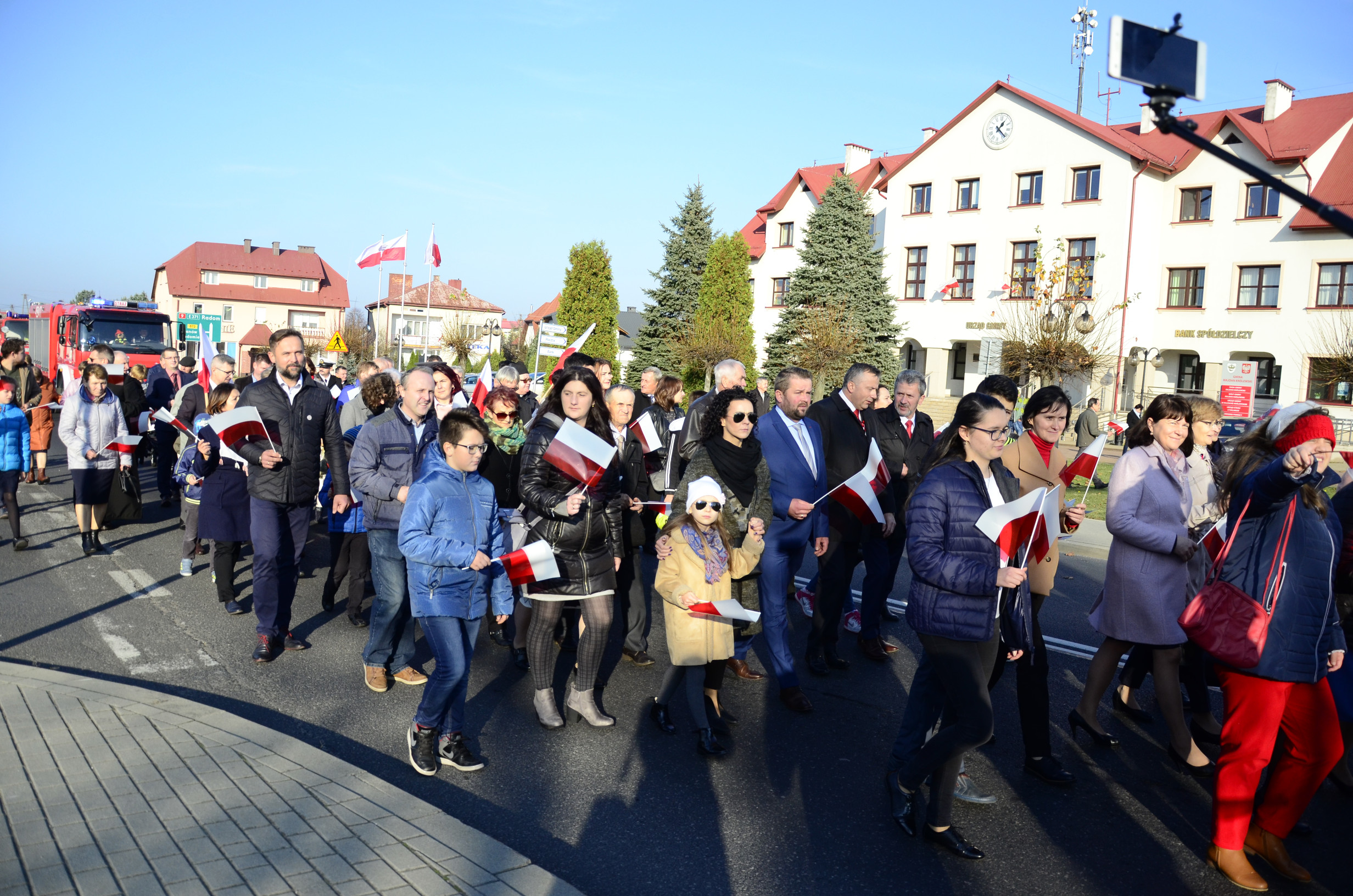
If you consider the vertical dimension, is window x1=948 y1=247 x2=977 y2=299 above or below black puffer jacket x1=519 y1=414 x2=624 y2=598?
above

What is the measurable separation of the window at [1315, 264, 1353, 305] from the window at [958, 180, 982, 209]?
511 inches

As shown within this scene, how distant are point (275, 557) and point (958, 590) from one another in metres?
4.66

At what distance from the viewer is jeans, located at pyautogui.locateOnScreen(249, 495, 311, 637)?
6.59 m

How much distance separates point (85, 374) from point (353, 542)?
4.63m

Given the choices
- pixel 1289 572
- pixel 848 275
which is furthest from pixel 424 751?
pixel 848 275

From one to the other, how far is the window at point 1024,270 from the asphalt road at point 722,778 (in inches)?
1303

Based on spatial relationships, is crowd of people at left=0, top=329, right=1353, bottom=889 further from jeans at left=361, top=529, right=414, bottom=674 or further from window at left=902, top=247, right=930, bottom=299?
window at left=902, top=247, right=930, bottom=299

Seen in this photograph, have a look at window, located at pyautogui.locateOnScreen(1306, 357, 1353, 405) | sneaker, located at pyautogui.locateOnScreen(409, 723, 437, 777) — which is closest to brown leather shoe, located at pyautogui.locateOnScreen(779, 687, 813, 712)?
sneaker, located at pyautogui.locateOnScreen(409, 723, 437, 777)

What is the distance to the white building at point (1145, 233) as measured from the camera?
115ft

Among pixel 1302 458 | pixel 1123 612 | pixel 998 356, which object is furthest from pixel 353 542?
pixel 998 356

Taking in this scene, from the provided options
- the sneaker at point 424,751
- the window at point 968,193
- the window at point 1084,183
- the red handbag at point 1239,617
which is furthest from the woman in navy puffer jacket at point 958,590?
the window at point 968,193

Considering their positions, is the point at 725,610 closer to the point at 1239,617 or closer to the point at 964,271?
the point at 1239,617

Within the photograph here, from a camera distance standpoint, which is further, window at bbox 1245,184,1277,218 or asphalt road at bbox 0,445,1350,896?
window at bbox 1245,184,1277,218

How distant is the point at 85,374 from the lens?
10.2m
